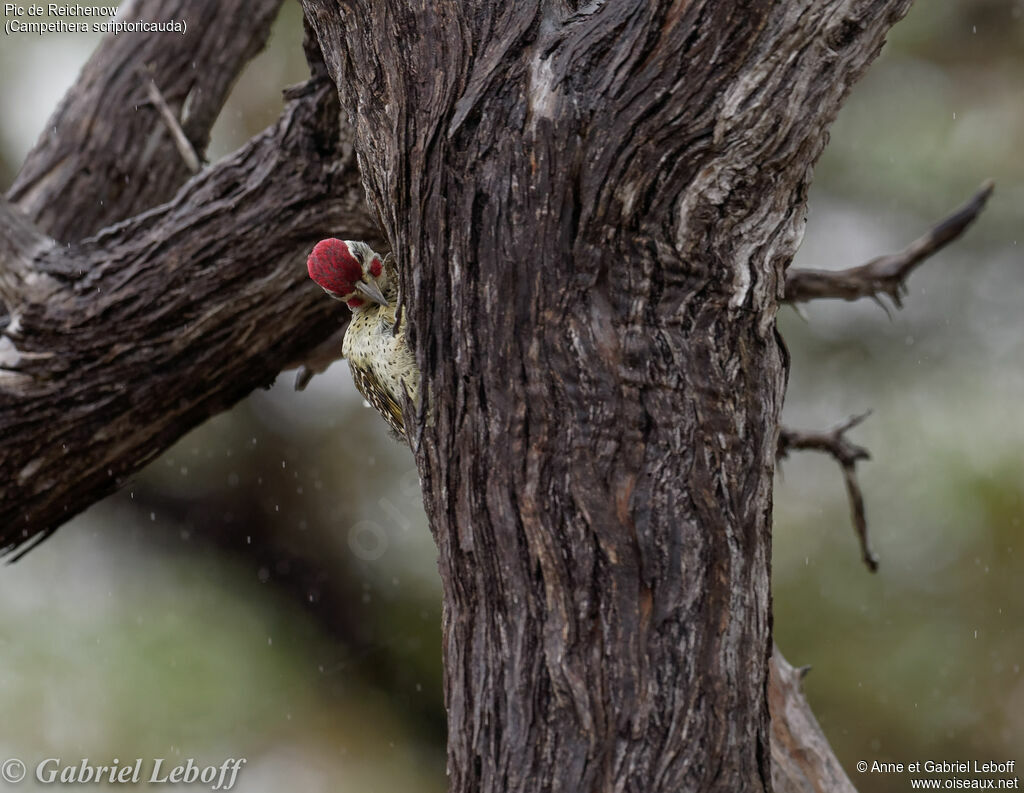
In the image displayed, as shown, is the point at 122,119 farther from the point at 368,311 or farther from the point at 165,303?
the point at 368,311

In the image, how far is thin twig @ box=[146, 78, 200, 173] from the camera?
3.00 meters

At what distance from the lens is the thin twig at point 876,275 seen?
2.59m

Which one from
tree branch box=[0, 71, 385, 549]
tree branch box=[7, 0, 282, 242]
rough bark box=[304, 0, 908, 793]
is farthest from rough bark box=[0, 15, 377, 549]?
rough bark box=[304, 0, 908, 793]

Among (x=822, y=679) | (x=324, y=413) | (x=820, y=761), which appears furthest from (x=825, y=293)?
(x=324, y=413)

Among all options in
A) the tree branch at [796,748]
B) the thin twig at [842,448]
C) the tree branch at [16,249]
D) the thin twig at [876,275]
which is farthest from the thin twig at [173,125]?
the tree branch at [796,748]

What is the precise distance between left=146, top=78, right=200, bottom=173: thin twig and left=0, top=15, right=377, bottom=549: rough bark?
62cm

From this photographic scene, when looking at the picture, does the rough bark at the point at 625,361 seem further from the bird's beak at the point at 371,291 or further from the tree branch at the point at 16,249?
the tree branch at the point at 16,249

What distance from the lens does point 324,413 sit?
4.94m

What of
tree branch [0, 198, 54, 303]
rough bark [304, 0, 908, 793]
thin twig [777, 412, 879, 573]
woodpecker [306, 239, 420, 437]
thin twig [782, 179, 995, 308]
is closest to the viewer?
rough bark [304, 0, 908, 793]

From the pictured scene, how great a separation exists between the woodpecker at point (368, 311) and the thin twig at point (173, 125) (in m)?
1.33

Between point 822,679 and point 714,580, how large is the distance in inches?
147

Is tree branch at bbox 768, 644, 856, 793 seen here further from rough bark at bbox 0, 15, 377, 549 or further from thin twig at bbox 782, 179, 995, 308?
rough bark at bbox 0, 15, 377, 549

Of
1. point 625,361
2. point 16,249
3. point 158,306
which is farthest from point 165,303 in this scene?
point 625,361

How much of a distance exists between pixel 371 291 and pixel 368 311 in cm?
8
